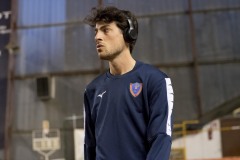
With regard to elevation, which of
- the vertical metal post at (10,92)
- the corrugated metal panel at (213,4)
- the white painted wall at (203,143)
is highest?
the corrugated metal panel at (213,4)

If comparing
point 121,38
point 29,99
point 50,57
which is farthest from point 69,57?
point 121,38

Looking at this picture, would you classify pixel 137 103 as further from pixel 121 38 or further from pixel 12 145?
pixel 12 145

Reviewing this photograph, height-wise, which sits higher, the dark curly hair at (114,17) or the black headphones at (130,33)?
the dark curly hair at (114,17)

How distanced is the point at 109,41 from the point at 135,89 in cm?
26

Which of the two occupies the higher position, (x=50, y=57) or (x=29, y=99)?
(x=50, y=57)

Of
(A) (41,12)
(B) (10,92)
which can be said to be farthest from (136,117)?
(A) (41,12)

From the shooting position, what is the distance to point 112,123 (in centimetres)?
157

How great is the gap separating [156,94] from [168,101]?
2.4 inches

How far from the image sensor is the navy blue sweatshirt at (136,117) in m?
1.49

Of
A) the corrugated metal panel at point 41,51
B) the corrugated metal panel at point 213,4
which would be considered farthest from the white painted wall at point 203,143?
the corrugated metal panel at point 41,51

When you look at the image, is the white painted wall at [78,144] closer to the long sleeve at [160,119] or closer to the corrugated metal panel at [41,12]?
the corrugated metal panel at [41,12]

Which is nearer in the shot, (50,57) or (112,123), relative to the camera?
(112,123)

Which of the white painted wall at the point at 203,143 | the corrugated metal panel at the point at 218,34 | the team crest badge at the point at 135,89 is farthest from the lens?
the corrugated metal panel at the point at 218,34

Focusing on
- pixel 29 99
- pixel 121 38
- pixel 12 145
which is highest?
pixel 121 38
